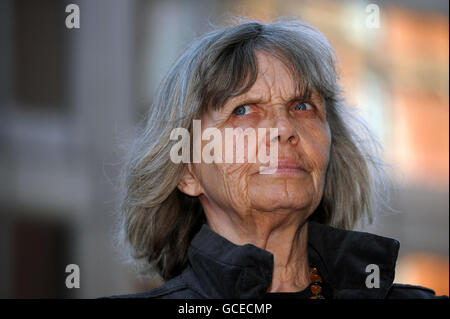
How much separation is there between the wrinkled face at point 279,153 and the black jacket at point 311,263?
0.62ft

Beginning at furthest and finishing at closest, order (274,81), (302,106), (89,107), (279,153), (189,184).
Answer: (89,107) → (189,184) → (302,106) → (274,81) → (279,153)

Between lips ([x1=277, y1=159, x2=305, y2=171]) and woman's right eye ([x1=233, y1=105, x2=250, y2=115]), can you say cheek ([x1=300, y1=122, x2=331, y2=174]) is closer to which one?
lips ([x1=277, y1=159, x2=305, y2=171])

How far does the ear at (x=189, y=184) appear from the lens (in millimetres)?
3039

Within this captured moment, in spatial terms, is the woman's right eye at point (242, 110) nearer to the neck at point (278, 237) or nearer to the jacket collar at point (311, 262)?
the neck at point (278, 237)

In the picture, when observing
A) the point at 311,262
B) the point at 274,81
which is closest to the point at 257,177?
the point at 274,81

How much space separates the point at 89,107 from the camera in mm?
10500

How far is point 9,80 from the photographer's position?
1004 cm

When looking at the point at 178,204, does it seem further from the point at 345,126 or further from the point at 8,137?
the point at 8,137

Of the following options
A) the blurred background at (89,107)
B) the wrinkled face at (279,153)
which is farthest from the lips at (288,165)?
the blurred background at (89,107)

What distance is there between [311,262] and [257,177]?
51 cm

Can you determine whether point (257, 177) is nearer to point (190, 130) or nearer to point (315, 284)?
point (190, 130)

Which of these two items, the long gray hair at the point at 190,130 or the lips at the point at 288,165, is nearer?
the lips at the point at 288,165

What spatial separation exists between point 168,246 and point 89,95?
7561mm
